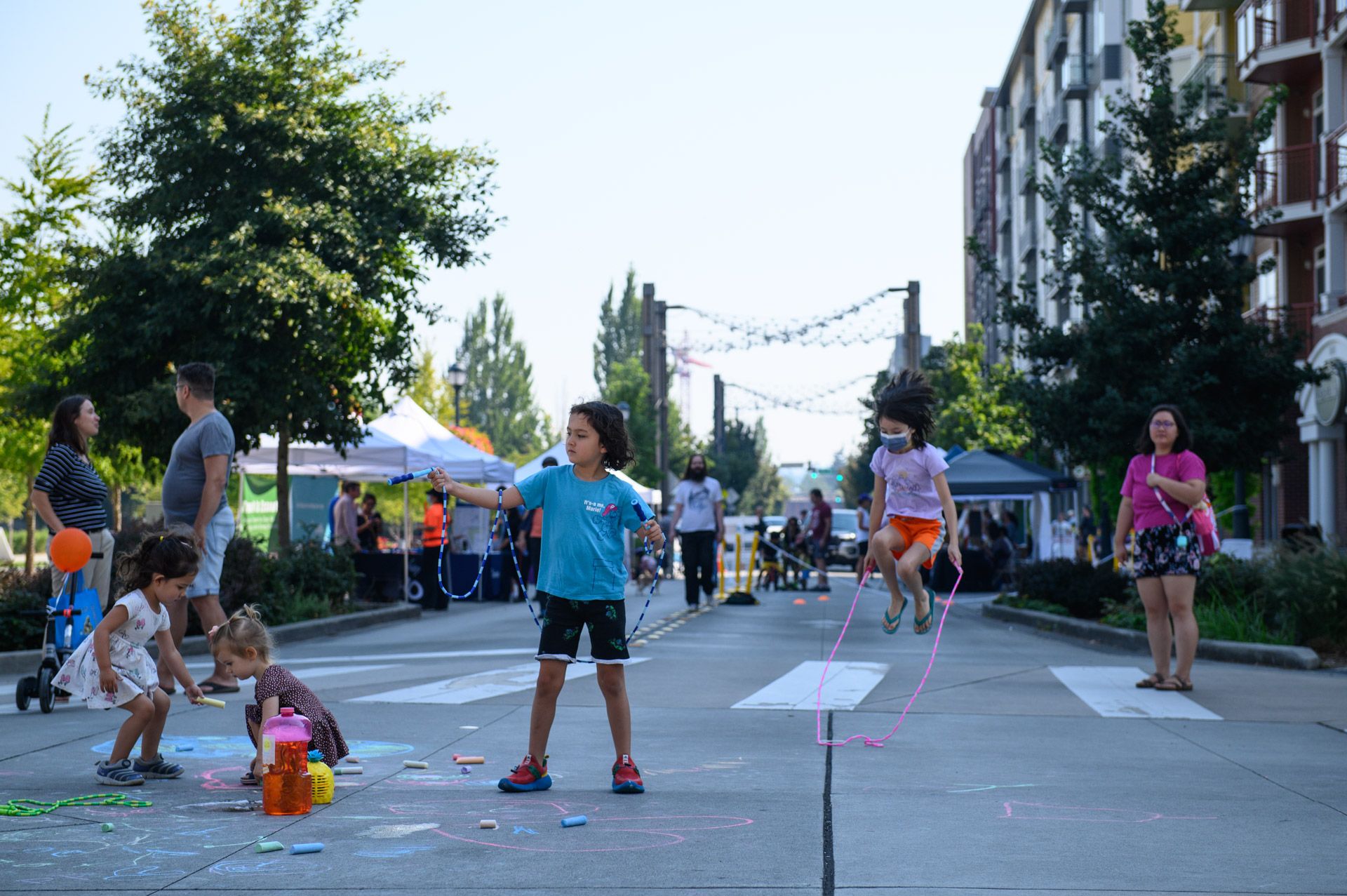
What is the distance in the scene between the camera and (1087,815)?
5.34 m

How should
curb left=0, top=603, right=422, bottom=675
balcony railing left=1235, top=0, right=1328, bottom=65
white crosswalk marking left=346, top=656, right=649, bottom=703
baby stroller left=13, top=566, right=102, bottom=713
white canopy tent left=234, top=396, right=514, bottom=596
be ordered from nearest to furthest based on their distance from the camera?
baby stroller left=13, top=566, right=102, bottom=713
white crosswalk marking left=346, top=656, right=649, bottom=703
curb left=0, top=603, right=422, bottom=675
white canopy tent left=234, top=396, right=514, bottom=596
balcony railing left=1235, top=0, right=1328, bottom=65

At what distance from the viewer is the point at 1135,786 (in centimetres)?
601

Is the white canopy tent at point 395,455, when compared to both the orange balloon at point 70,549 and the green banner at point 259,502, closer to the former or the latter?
the green banner at point 259,502

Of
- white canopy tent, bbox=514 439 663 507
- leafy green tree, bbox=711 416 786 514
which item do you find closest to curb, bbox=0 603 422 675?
white canopy tent, bbox=514 439 663 507

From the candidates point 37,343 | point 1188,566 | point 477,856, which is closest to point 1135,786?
point 477,856

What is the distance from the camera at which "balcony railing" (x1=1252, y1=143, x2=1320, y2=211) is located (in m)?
30.2

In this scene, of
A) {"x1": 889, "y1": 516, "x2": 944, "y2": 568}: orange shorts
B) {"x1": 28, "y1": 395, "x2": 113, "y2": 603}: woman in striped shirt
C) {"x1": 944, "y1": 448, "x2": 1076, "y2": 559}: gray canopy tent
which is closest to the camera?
{"x1": 889, "y1": 516, "x2": 944, "y2": 568}: orange shorts

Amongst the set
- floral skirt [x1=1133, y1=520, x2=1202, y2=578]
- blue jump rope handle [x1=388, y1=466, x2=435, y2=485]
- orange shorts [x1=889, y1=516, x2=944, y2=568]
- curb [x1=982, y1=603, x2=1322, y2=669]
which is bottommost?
curb [x1=982, y1=603, x2=1322, y2=669]

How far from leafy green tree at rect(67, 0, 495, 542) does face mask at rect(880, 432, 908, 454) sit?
1185 cm

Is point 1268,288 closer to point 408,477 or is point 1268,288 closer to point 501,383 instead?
point 408,477

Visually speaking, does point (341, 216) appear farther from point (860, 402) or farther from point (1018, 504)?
point (1018, 504)

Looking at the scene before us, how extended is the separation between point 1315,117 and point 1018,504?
36904mm

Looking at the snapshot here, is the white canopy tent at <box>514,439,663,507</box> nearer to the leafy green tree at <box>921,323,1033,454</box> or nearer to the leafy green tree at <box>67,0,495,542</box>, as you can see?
the leafy green tree at <box>67,0,495,542</box>

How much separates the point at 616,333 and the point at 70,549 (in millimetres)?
96640
